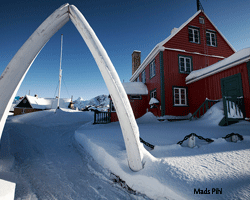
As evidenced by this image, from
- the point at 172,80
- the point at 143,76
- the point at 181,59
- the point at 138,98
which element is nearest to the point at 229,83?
the point at 172,80

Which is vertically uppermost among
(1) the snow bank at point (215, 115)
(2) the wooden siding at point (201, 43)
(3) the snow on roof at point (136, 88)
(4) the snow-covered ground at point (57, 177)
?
(2) the wooden siding at point (201, 43)

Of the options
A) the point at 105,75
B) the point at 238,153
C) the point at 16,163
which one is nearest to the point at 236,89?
the point at 238,153

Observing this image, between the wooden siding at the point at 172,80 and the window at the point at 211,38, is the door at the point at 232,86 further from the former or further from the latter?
the window at the point at 211,38

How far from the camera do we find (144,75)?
13.9 meters

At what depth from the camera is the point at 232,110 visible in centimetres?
591

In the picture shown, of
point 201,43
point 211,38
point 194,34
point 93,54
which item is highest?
point 194,34

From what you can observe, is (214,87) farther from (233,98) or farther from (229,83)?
(233,98)

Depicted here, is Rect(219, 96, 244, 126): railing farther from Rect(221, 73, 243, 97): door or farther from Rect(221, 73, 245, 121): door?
Rect(221, 73, 243, 97): door

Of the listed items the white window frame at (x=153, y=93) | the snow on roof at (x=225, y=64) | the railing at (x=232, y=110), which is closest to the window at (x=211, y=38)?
the snow on roof at (x=225, y=64)

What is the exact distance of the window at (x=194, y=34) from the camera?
11367 millimetres

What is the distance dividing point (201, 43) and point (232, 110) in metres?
8.02

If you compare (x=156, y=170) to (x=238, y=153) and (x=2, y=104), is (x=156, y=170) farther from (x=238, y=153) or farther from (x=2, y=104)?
(x=2, y=104)

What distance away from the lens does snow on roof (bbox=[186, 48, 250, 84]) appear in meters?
6.37

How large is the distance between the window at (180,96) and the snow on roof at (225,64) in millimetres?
A: 963
